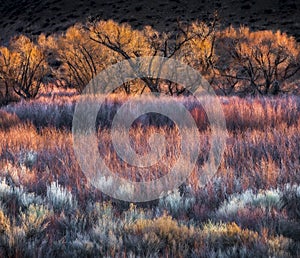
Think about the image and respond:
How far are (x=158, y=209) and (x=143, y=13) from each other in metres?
51.6

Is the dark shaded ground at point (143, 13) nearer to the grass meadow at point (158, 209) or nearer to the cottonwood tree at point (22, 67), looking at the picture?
the cottonwood tree at point (22, 67)

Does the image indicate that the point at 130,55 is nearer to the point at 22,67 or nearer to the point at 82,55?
the point at 82,55

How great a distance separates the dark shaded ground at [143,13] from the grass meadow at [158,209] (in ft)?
124

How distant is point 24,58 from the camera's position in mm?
14875

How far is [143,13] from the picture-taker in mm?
51938

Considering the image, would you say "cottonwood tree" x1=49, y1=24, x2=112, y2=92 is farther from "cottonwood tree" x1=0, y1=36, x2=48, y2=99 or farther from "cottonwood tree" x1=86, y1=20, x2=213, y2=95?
"cottonwood tree" x1=86, y1=20, x2=213, y2=95

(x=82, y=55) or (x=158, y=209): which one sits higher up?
(x=82, y=55)

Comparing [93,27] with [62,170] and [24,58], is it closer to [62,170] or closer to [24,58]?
[24,58]

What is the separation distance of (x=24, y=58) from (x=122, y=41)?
463 centimetres

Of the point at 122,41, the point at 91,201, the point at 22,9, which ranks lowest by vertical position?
the point at 91,201

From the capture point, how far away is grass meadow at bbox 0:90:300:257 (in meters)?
2.32

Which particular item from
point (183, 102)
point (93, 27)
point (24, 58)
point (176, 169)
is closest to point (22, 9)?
point (24, 58)

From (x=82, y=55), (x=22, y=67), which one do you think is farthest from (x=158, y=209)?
(x=22, y=67)

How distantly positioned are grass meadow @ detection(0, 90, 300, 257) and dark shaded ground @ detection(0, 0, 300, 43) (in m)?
37.9
